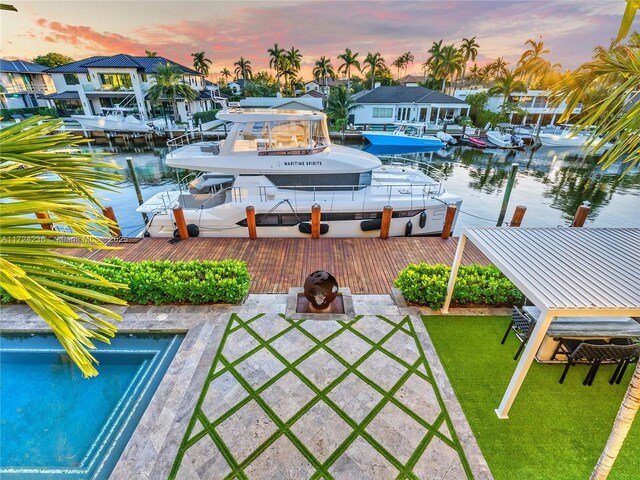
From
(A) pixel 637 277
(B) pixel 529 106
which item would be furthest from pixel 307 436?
(B) pixel 529 106

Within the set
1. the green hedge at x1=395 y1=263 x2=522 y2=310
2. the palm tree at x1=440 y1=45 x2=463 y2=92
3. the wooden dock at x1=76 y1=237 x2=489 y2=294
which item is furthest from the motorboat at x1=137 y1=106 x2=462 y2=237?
the palm tree at x1=440 y1=45 x2=463 y2=92

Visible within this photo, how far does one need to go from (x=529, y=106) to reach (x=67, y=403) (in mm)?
52299

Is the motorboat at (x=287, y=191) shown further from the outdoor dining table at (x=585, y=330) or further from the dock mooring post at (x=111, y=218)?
the outdoor dining table at (x=585, y=330)

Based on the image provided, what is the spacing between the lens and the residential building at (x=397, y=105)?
3456cm

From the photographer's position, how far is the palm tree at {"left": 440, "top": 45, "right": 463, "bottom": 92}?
42969mm

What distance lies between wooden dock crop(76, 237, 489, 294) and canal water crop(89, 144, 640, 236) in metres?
4.03

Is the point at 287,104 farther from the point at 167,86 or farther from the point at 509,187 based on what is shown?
the point at 509,187

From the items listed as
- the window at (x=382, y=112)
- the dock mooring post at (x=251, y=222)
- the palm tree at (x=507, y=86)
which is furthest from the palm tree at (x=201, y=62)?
the dock mooring post at (x=251, y=222)

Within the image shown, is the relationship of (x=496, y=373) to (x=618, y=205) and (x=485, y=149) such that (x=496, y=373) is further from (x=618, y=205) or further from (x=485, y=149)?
(x=485, y=149)

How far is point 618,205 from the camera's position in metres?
16.1

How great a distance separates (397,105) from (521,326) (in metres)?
34.5

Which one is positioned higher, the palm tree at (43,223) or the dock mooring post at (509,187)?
the palm tree at (43,223)

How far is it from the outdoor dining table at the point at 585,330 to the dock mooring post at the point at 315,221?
5503mm

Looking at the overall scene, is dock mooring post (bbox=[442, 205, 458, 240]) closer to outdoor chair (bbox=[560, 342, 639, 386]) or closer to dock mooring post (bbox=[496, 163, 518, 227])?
dock mooring post (bbox=[496, 163, 518, 227])
